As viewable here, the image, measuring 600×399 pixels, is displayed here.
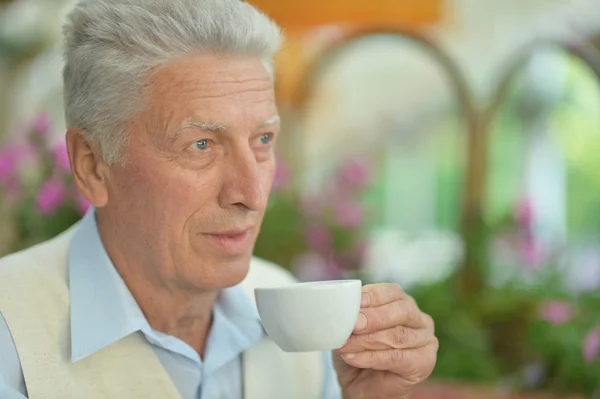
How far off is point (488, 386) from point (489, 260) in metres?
0.70

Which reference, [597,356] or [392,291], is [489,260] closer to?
[597,356]

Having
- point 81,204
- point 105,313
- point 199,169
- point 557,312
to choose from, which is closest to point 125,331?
point 105,313

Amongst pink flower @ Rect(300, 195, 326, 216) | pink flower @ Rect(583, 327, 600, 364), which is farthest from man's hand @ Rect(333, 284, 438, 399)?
pink flower @ Rect(300, 195, 326, 216)

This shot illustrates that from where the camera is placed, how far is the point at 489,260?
3.23 metres

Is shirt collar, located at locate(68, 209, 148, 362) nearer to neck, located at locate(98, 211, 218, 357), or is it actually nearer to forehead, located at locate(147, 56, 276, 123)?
neck, located at locate(98, 211, 218, 357)

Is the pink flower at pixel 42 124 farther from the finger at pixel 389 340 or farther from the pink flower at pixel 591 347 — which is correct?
the pink flower at pixel 591 347

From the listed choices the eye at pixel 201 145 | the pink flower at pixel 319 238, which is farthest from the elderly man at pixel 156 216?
the pink flower at pixel 319 238

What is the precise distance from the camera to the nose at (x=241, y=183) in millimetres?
1458

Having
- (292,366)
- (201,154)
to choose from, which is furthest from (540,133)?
(201,154)

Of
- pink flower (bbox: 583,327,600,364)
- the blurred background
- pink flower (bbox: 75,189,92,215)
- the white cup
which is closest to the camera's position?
the white cup

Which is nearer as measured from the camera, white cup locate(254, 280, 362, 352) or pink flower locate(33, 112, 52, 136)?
white cup locate(254, 280, 362, 352)

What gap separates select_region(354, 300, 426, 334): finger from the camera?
1.40 metres

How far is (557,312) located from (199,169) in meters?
1.58

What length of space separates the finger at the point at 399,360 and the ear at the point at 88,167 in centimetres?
52
